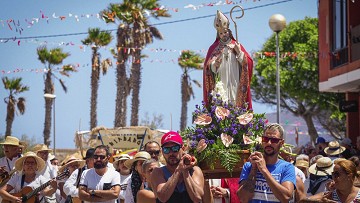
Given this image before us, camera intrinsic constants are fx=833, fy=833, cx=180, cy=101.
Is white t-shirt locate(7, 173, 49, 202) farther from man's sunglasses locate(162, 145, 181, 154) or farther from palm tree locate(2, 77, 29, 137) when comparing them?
palm tree locate(2, 77, 29, 137)

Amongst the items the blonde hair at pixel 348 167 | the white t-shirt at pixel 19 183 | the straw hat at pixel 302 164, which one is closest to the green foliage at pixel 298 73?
the straw hat at pixel 302 164

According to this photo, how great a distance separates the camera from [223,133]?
941 cm

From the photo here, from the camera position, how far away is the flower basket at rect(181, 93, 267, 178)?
30.1ft

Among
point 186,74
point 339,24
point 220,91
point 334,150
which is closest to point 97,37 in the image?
point 186,74

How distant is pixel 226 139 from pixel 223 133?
11 cm

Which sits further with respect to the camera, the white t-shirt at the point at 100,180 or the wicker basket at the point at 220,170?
the white t-shirt at the point at 100,180

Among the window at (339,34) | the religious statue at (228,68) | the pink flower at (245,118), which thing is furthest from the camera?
the window at (339,34)

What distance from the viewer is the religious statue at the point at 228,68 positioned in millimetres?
11195

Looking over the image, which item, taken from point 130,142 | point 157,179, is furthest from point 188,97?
point 157,179

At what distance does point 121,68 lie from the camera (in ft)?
138

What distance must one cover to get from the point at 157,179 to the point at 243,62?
4.04 metres

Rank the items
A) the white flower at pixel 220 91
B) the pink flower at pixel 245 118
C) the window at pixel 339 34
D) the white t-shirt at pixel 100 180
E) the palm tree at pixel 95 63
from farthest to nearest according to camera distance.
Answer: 1. the palm tree at pixel 95 63
2. the window at pixel 339 34
3. the white flower at pixel 220 91
4. the white t-shirt at pixel 100 180
5. the pink flower at pixel 245 118

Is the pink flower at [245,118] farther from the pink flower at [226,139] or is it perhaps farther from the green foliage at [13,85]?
the green foliage at [13,85]

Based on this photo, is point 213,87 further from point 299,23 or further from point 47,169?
point 299,23
